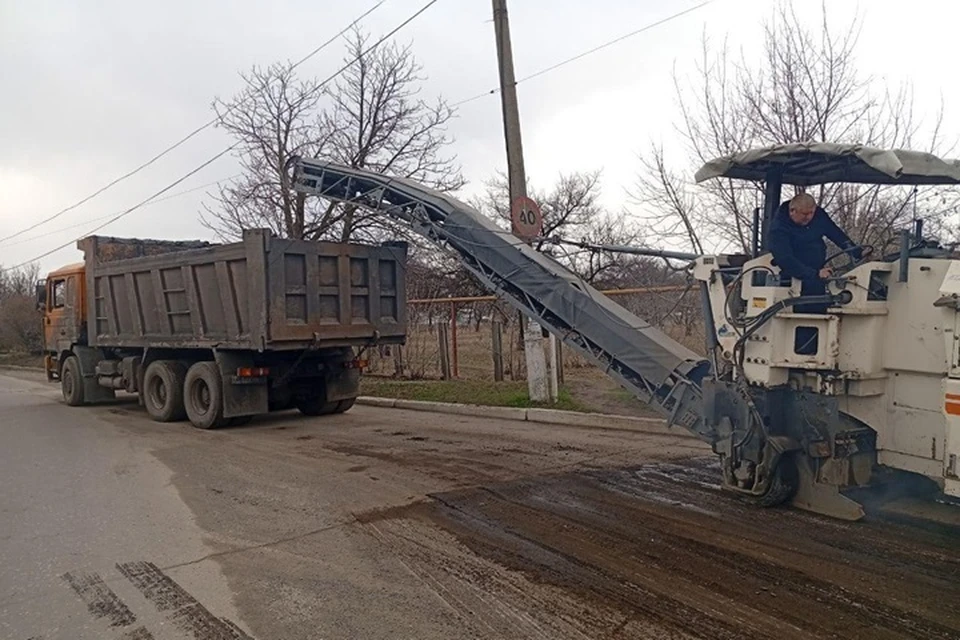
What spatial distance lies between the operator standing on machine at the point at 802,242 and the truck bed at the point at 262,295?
682 centimetres

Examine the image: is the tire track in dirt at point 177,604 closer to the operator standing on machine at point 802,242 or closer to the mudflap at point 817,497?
the mudflap at point 817,497

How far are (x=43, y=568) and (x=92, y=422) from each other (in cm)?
836

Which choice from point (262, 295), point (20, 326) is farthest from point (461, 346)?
point (20, 326)

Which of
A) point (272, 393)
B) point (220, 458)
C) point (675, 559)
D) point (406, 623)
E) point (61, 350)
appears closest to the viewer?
point (406, 623)

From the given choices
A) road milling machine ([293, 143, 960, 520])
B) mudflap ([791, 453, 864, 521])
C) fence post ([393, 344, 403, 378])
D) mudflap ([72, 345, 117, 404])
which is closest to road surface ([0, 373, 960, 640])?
mudflap ([791, 453, 864, 521])

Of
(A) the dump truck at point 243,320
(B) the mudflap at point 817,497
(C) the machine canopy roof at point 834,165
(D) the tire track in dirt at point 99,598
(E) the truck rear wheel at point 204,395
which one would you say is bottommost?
(D) the tire track in dirt at point 99,598

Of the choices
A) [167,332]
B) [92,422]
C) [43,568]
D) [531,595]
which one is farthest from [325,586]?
[92,422]

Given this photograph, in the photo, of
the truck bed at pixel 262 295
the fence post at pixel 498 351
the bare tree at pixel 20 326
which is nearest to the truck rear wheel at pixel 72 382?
the truck bed at pixel 262 295

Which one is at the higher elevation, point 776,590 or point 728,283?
point 728,283

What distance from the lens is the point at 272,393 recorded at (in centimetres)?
1239

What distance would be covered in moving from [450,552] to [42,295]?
47.6ft

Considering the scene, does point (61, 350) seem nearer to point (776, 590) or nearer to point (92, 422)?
A: point (92, 422)

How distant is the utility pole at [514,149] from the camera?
481 inches

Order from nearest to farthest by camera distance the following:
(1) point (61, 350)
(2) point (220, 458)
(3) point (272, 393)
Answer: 1. (2) point (220, 458)
2. (3) point (272, 393)
3. (1) point (61, 350)
